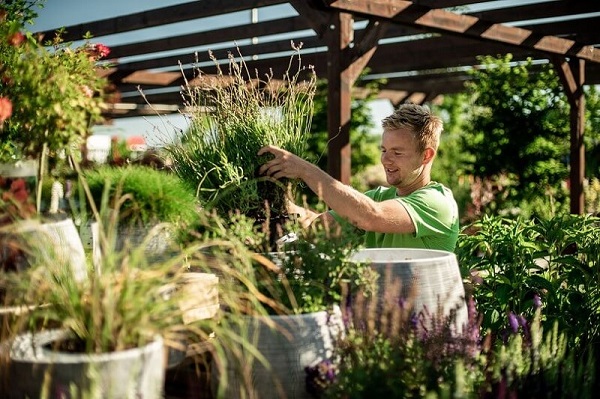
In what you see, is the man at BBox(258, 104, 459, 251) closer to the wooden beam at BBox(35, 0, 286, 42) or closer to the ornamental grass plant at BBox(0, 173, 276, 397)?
the ornamental grass plant at BBox(0, 173, 276, 397)

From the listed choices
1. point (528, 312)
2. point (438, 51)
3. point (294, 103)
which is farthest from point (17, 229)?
point (438, 51)

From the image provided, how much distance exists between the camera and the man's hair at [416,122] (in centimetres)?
273

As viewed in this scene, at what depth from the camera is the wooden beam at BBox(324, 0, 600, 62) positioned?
4.94m

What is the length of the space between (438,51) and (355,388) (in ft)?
25.8

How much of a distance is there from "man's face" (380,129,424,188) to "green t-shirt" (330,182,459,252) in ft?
0.48

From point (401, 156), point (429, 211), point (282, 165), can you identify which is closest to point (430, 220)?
point (429, 211)

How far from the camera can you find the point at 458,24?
5.81 metres

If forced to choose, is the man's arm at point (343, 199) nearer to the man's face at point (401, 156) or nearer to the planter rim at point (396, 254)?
the planter rim at point (396, 254)

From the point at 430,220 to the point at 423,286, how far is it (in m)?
0.84

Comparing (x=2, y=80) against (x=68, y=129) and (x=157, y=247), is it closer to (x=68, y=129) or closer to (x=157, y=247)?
(x=68, y=129)

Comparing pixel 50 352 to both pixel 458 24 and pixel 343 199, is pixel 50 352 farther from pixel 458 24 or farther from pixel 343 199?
pixel 458 24

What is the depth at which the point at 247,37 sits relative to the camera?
8102mm

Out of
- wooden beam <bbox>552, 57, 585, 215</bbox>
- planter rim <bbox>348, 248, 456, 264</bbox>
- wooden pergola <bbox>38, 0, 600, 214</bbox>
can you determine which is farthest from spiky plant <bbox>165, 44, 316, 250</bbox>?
wooden beam <bbox>552, 57, 585, 215</bbox>

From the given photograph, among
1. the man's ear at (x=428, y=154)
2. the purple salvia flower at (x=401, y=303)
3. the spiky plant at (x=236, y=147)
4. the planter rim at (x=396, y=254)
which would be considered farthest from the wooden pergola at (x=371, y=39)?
the purple salvia flower at (x=401, y=303)
